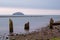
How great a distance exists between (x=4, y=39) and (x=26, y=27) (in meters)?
18.0

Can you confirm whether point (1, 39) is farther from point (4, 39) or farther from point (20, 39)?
point (20, 39)

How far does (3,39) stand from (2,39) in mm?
320

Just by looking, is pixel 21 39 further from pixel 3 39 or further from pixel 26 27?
pixel 26 27

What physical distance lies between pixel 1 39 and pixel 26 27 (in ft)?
58.7

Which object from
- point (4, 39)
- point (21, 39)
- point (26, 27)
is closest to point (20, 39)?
point (21, 39)

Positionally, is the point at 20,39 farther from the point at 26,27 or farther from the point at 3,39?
the point at 26,27

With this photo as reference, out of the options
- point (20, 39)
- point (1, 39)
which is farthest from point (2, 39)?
point (20, 39)

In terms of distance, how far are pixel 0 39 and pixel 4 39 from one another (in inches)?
26.5

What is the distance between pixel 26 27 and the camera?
44812 millimetres

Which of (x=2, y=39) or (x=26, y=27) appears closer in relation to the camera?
(x=2, y=39)

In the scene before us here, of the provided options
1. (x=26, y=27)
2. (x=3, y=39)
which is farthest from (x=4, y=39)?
(x=26, y=27)

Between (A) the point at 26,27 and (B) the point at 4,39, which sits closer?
(B) the point at 4,39

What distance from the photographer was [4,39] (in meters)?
27.1

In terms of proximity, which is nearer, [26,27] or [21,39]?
[21,39]
